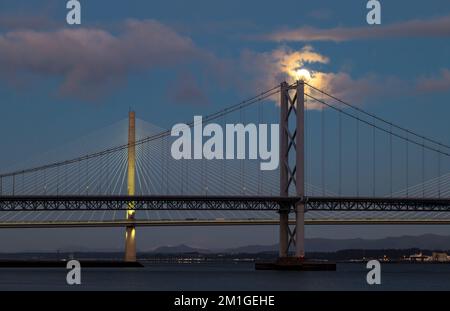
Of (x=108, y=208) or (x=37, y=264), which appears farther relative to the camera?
(x=37, y=264)

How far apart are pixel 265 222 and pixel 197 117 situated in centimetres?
884

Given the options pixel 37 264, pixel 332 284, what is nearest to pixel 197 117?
pixel 332 284

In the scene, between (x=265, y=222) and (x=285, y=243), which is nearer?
(x=285, y=243)

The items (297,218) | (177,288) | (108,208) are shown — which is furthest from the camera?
(108,208)
